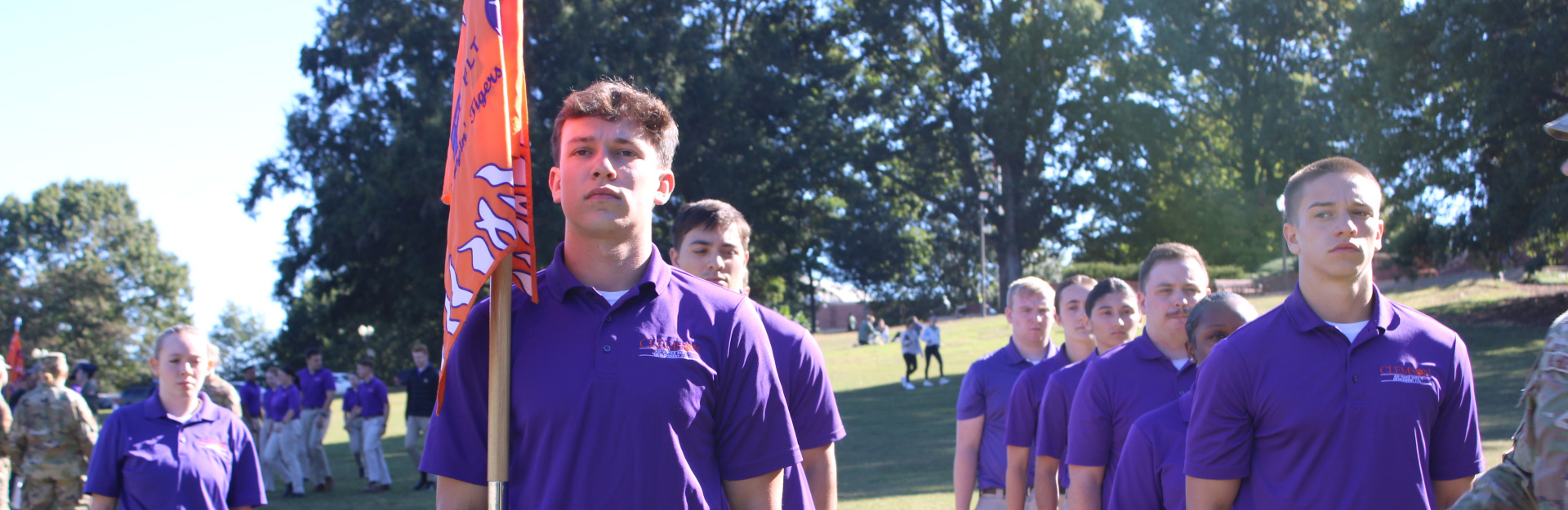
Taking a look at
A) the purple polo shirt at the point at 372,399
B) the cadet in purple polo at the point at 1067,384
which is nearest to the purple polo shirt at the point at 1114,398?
the cadet in purple polo at the point at 1067,384

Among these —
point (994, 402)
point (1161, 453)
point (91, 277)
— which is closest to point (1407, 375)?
point (1161, 453)

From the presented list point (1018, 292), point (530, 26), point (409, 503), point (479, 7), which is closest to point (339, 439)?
point (409, 503)

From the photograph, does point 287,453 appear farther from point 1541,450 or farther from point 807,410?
point 1541,450

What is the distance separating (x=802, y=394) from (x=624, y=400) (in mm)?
770

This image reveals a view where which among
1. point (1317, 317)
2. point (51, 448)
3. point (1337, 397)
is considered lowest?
point (51, 448)

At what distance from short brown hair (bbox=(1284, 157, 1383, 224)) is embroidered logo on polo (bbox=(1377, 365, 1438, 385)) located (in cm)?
53

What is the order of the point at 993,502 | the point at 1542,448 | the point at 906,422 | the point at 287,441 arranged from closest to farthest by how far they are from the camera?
1. the point at 1542,448
2. the point at 993,502
3. the point at 287,441
4. the point at 906,422

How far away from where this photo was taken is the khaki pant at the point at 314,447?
47.8ft

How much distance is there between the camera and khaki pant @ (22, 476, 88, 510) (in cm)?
730

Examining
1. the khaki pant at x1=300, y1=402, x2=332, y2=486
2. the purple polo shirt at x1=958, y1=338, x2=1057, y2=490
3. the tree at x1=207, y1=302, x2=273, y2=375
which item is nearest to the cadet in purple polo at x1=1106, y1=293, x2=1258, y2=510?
the purple polo shirt at x1=958, y1=338, x2=1057, y2=490

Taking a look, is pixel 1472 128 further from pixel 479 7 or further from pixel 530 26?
pixel 479 7

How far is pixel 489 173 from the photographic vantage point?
267cm

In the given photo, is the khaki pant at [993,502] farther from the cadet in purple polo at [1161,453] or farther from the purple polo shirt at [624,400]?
the purple polo shirt at [624,400]

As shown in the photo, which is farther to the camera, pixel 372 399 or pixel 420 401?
pixel 372 399
